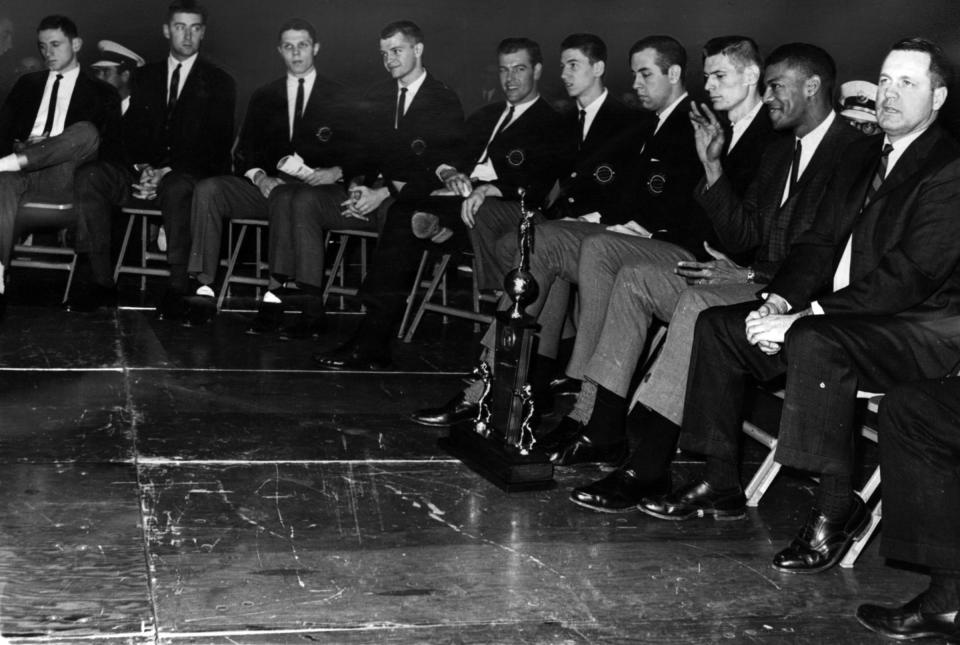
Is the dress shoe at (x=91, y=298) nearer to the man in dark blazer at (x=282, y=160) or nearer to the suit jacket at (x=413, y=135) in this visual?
the man in dark blazer at (x=282, y=160)

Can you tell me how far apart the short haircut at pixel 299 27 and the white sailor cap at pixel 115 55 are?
2.67 feet

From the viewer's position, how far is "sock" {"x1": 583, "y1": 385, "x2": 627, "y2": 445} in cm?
364

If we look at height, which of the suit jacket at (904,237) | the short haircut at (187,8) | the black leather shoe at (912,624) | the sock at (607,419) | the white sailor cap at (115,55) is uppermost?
the short haircut at (187,8)

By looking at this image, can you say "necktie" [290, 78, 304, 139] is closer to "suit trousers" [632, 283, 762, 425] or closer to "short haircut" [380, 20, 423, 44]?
"short haircut" [380, 20, 423, 44]

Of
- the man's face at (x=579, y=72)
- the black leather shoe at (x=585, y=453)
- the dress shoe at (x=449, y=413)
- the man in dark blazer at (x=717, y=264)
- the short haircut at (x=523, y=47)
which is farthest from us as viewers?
the short haircut at (x=523, y=47)

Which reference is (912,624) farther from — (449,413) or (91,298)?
(91,298)

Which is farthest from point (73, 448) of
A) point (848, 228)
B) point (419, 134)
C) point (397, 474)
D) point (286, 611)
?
point (419, 134)

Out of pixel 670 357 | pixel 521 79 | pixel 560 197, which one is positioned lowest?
pixel 670 357

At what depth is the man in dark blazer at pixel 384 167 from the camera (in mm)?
5648

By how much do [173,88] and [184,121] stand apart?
0.23 metres

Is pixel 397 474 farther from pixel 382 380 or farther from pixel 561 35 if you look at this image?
pixel 561 35

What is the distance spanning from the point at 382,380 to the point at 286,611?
2391mm

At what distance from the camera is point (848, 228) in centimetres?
325

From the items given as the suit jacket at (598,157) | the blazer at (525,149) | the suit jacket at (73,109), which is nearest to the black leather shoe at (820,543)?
the suit jacket at (598,157)
